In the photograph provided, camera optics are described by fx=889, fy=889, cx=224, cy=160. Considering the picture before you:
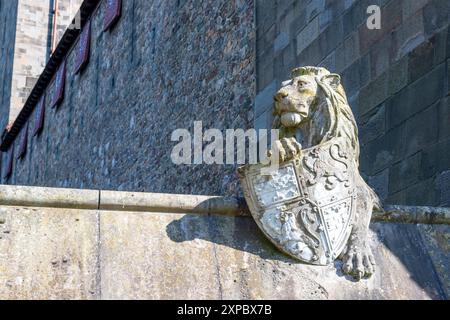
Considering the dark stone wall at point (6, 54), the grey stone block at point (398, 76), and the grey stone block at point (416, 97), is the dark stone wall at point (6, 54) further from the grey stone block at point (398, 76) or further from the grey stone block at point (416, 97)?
the grey stone block at point (416, 97)

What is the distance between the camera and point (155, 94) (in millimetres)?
13578

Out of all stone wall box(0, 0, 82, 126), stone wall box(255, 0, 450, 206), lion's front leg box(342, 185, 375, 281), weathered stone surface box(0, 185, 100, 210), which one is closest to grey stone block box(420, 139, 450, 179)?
stone wall box(255, 0, 450, 206)

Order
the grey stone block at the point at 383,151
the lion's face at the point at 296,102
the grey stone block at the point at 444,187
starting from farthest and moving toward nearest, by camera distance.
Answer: the grey stone block at the point at 383,151 < the grey stone block at the point at 444,187 < the lion's face at the point at 296,102

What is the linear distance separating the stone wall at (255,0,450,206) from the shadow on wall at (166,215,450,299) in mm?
1711

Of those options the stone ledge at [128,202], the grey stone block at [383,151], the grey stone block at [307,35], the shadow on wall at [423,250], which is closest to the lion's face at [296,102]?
the stone ledge at [128,202]

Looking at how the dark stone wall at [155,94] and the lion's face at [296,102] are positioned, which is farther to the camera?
the dark stone wall at [155,94]

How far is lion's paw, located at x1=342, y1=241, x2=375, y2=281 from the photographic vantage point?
12.9ft

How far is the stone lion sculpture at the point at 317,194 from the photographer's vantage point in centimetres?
397

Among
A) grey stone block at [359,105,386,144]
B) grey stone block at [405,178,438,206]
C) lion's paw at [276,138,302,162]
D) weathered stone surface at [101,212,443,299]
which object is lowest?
weathered stone surface at [101,212,443,299]

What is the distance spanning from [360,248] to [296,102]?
2.47 feet

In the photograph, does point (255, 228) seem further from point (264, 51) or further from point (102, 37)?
point (102, 37)

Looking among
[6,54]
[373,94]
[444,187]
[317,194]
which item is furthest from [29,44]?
[317,194]

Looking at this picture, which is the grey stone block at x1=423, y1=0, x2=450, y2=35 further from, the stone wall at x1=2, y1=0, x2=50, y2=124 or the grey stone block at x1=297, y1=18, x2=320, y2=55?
the stone wall at x1=2, y1=0, x2=50, y2=124

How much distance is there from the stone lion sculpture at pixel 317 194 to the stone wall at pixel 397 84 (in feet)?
6.50
